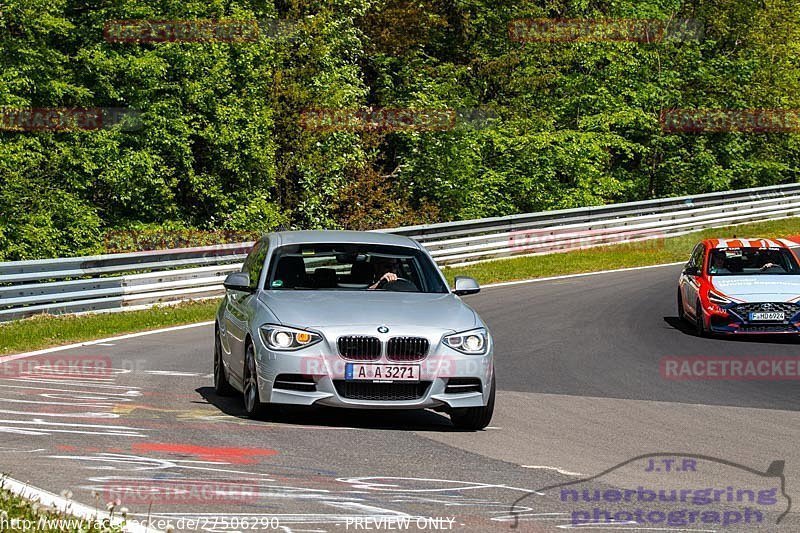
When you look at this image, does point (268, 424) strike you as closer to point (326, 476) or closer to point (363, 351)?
point (363, 351)

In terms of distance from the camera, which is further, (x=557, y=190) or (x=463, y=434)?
(x=557, y=190)

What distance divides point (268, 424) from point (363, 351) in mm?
963

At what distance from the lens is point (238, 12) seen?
34.5 m

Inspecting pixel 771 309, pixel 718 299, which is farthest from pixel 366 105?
pixel 771 309

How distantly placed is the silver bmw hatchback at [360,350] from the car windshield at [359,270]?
0.10 feet

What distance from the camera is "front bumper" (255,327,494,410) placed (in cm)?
1032

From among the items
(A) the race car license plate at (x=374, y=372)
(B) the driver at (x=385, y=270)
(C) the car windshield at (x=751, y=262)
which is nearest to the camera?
(A) the race car license plate at (x=374, y=372)

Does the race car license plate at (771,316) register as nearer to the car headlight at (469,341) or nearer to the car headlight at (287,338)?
the car headlight at (469,341)

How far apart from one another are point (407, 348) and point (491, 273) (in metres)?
20.1

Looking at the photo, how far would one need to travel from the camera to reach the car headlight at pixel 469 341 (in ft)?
34.7

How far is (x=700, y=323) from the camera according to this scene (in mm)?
19406

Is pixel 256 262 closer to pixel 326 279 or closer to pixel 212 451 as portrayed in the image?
pixel 326 279

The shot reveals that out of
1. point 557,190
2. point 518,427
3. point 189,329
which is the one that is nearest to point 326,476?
point 518,427

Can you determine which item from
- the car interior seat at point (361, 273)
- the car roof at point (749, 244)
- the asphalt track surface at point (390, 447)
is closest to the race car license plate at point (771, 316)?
the car roof at point (749, 244)
